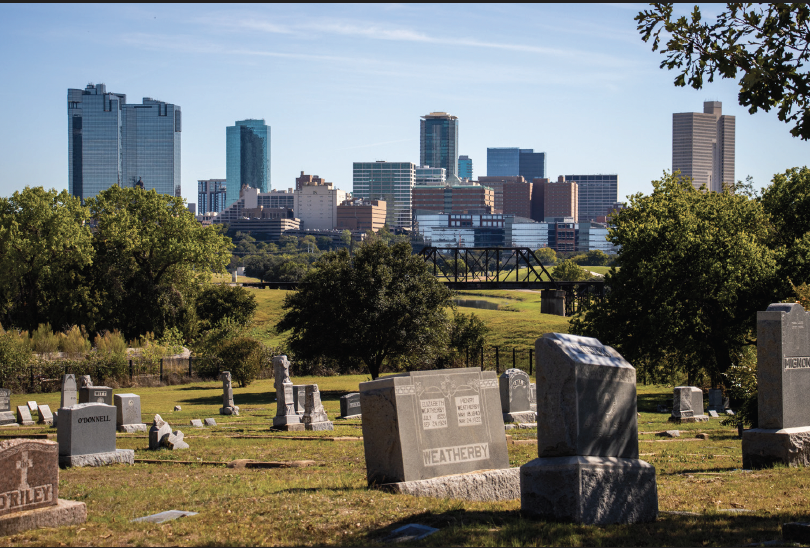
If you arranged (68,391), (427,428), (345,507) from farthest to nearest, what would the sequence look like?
(68,391)
(427,428)
(345,507)

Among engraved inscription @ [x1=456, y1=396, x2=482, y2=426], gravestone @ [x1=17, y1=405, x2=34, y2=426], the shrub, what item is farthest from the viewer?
the shrub

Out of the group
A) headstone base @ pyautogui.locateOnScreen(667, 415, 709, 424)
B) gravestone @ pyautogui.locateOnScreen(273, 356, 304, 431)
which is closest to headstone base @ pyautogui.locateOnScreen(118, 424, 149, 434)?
gravestone @ pyautogui.locateOnScreen(273, 356, 304, 431)

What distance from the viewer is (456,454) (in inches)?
385

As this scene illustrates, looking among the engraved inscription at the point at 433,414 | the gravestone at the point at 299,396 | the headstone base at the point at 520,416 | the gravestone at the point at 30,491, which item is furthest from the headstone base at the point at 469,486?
the gravestone at the point at 299,396

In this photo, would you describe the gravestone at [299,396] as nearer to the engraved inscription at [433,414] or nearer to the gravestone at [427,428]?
the gravestone at [427,428]

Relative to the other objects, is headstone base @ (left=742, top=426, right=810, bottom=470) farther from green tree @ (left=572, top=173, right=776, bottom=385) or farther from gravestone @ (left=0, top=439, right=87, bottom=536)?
green tree @ (left=572, top=173, right=776, bottom=385)

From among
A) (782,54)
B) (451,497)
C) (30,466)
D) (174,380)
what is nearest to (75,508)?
(30,466)

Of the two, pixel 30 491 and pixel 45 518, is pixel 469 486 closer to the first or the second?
pixel 45 518

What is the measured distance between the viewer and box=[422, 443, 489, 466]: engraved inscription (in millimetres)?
9508

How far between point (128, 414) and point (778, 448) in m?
16.5

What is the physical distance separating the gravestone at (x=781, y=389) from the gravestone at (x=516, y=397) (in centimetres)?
1129

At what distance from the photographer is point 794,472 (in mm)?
10547

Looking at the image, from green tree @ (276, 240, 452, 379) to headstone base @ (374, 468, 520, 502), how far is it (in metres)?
26.6

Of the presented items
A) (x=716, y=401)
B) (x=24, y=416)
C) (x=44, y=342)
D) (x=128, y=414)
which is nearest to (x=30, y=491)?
(x=128, y=414)
